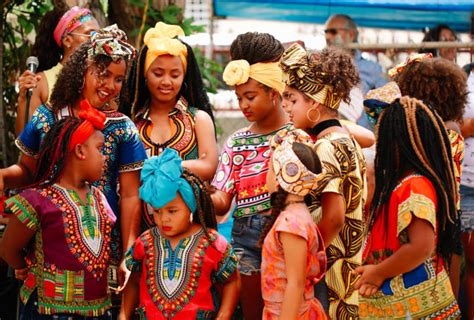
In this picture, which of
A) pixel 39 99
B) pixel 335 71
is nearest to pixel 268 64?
pixel 335 71

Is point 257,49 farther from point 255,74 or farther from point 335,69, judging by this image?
point 335,69

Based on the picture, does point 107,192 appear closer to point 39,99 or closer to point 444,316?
point 39,99

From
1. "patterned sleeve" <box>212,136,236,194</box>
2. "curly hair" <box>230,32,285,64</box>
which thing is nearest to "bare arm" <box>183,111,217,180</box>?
"patterned sleeve" <box>212,136,236,194</box>

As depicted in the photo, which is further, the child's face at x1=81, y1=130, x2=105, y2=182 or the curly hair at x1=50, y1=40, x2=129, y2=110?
the curly hair at x1=50, y1=40, x2=129, y2=110

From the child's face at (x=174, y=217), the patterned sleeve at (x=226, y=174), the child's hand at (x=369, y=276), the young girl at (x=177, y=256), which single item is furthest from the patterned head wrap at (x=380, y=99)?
the child's face at (x=174, y=217)

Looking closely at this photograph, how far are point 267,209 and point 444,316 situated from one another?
1145mm

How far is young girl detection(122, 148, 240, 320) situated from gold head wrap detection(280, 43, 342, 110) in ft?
2.57

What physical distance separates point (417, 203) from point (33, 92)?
2.82 m

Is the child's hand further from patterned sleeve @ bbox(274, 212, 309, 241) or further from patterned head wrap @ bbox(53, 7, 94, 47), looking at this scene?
patterned head wrap @ bbox(53, 7, 94, 47)

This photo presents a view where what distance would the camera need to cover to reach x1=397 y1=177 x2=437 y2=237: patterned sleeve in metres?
4.94

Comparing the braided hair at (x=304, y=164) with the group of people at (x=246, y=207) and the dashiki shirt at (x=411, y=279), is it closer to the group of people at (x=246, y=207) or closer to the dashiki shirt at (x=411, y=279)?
the group of people at (x=246, y=207)

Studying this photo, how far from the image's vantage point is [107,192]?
5.45 meters

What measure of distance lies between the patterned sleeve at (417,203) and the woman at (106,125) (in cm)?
153

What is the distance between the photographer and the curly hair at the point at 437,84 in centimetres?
593
